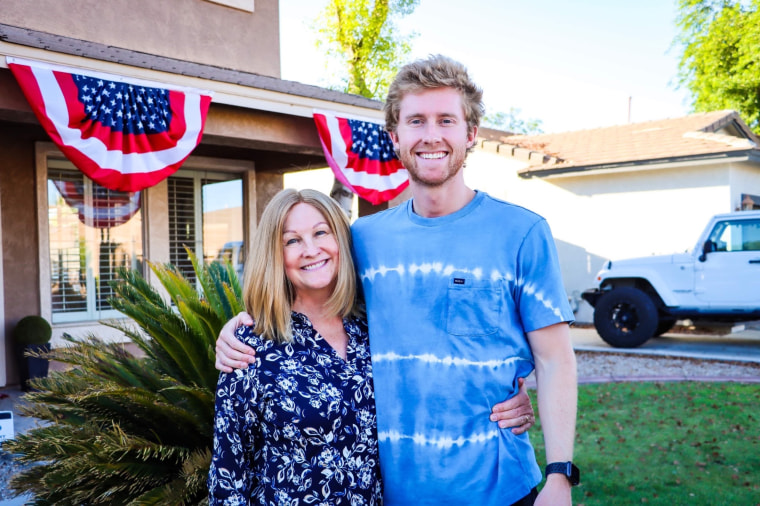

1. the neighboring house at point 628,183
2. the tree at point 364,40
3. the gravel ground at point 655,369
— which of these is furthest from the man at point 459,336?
the tree at point 364,40

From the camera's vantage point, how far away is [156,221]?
895 cm

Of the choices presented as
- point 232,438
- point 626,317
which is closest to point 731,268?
point 626,317

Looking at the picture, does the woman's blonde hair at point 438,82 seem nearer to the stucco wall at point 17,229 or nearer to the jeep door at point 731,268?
the stucco wall at point 17,229

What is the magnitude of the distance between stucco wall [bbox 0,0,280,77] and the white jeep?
22.9 ft

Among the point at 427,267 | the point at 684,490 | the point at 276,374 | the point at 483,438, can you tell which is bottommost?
the point at 684,490

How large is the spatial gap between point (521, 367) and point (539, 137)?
1792 cm

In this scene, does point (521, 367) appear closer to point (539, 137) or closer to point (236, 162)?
point (236, 162)

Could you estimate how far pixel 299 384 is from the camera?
6.88 feet

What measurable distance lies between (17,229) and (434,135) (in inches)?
277

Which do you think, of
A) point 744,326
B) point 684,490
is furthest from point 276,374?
point 744,326

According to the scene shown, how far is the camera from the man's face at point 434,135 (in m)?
2.21

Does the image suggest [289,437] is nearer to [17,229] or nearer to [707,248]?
[17,229]

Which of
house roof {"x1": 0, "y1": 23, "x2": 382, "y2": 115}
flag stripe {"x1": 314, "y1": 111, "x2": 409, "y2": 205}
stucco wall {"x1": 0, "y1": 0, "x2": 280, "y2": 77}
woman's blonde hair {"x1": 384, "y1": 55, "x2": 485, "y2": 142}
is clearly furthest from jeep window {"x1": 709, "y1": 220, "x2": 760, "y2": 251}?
woman's blonde hair {"x1": 384, "y1": 55, "x2": 485, "y2": 142}

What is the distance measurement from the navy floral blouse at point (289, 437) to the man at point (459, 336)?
86 millimetres
